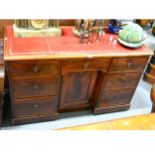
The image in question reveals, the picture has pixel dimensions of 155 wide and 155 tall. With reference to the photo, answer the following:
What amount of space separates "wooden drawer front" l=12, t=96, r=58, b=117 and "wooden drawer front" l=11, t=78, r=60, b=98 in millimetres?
63

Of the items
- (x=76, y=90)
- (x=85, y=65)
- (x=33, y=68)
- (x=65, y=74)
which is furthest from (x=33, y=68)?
(x=76, y=90)

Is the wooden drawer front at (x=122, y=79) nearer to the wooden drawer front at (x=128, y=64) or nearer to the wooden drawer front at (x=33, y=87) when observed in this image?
the wooden drawer front at (x=128, y=64)

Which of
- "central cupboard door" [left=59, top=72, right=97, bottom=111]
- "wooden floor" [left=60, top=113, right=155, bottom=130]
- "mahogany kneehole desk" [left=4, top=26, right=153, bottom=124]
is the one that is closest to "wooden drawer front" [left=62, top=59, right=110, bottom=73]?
"mahogany kneehole desk" [left=4, top=26, right=153, bottom=124]

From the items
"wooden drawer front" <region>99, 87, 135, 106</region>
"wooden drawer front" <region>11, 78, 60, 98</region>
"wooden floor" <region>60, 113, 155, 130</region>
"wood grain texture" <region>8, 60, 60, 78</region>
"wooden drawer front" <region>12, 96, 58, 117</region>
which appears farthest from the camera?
"wooden drawer front" <region>99, 87, 135, 106</region>

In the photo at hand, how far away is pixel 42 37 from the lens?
175cm

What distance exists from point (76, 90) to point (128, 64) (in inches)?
20.5

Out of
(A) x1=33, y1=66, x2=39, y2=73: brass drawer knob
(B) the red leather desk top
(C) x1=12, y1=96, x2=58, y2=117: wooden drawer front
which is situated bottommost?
(C) x1=12, y1=96, x2=58, y2=117: wooden drawer front

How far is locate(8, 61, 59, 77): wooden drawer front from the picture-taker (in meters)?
1.52

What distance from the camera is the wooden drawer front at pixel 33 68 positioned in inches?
59.7

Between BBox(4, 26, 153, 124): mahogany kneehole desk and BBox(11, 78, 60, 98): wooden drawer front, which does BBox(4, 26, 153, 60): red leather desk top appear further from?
BBox(11, 78, 60, 98): wooden drawer front

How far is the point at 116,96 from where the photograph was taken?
6.88 feet

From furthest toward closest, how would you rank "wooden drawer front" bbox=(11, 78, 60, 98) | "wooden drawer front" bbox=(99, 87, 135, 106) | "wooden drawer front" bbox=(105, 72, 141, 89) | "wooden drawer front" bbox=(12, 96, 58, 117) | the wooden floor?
"wooden drawer front" bbox=(99, 87, 135, 106) → "wooden drawer front" bbox=(105, 72, 141, 89) → "wooden drawer front" bbox=(12, 96, 58, 117) → "wooden drawer front" bbox=(11, 78, 60, 98) → the wooden floor
